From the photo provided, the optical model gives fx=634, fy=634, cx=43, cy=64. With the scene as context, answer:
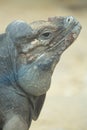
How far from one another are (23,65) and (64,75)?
12.0ft

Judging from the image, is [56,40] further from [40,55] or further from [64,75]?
[64,75]

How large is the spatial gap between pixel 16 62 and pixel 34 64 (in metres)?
0.10

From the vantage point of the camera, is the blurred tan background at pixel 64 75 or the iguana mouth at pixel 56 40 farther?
the blurred tan background at pixel 64 75

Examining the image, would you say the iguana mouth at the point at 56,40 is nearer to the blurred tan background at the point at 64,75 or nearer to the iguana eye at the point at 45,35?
the iguana eye at the point at 45,35

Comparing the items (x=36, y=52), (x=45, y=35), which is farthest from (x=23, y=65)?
(x=45, y=35)

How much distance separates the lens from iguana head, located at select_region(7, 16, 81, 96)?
3.53 metres

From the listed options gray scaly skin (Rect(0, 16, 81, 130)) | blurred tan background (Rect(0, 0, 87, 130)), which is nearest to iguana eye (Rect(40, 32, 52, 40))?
gray scaly skin (Rect(0, 16, 81, 130))

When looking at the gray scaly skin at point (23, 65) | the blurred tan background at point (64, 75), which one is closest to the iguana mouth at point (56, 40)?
the gray scaly skin at point (23, 65)

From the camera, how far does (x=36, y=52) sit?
3533mm

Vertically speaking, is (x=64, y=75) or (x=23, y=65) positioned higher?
(x=23, y=65)

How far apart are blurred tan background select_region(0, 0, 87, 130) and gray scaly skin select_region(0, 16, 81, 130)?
6.71 ft

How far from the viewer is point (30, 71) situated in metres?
3.56

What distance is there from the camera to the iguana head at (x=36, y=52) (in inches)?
139

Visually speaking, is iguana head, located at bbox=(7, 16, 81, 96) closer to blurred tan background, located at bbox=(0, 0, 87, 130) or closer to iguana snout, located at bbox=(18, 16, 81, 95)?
iguana snout, located at bbox=(18, 16, 81, 95)
